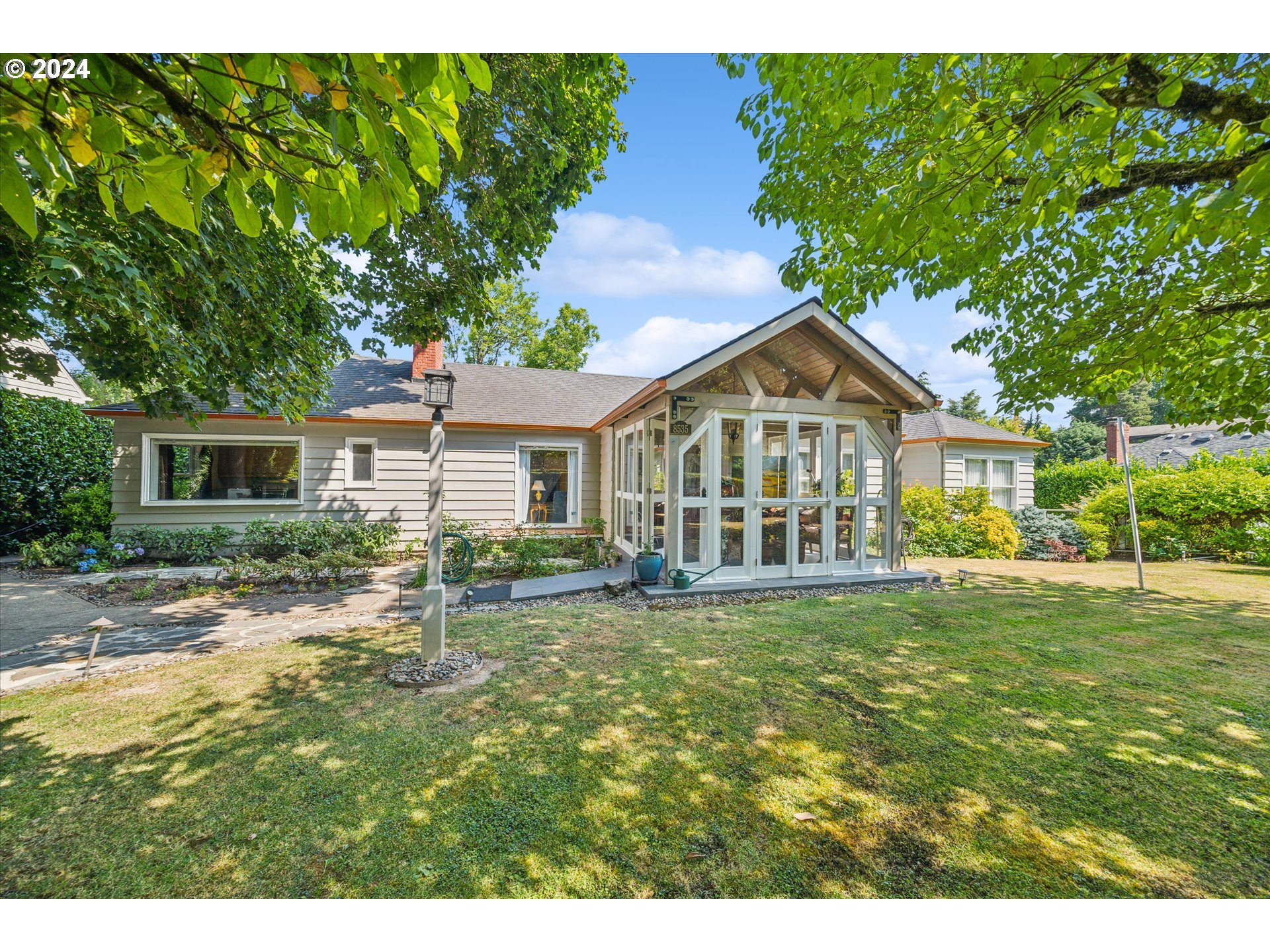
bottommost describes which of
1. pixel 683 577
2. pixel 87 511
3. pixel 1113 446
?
pixel 683 577

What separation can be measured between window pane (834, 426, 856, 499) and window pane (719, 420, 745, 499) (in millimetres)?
1867

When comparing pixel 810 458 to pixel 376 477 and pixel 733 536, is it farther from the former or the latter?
pixel 376 477

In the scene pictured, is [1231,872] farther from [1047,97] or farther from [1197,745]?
[1047,97]

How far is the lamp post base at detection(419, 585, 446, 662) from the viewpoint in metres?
4.43

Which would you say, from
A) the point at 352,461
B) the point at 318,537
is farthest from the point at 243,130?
the point at 352,461

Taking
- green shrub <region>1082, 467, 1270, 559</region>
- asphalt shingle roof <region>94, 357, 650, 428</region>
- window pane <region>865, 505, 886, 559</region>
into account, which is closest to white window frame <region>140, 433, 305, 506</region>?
asphalt shingle roof <region>94, 357, 650, 428</region>

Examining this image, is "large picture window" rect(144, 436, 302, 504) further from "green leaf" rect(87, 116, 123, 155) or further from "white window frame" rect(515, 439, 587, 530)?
"green leaf" rect(87, 116, 123, 155)

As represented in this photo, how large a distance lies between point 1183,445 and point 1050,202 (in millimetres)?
31286

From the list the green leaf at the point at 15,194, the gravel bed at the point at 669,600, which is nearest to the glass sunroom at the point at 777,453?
the gravel bed at the point at 669,600

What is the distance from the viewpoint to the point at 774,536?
7.99 metres

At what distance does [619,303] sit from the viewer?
1241 cm

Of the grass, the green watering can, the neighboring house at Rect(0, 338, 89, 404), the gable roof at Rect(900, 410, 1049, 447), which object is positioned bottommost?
the grass

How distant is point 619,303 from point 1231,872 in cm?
1235
